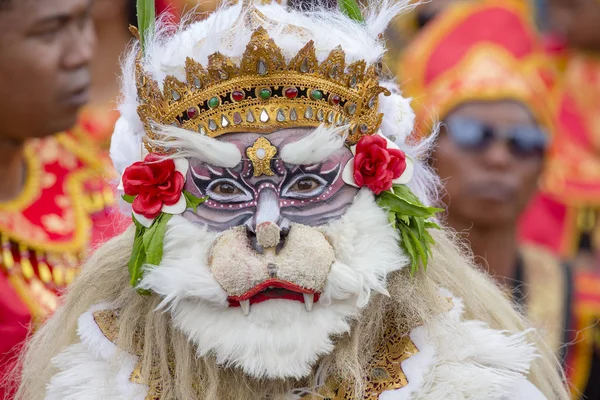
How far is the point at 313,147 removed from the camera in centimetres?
260

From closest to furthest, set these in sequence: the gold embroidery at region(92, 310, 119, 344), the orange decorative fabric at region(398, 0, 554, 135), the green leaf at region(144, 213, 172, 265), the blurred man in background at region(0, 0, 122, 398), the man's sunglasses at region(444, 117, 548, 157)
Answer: the green leaf at region(144, 213, 172, 265) < the gold embroidery at region(92, 310, 119, 344) < the blurred man in background at region(0, 0, 122, 398) < the man's sunglasses at region(444, 117, 548, 157) < the orange decorative fabric at region(398, 0, 554, 135)

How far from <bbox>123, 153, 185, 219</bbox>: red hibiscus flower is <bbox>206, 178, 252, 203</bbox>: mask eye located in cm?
8

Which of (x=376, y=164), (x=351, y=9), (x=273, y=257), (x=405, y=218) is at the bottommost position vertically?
(x=273, y=257)

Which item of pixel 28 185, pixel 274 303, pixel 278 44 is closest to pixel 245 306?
pixel 274 303

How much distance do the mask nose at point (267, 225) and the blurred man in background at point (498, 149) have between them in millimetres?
2204

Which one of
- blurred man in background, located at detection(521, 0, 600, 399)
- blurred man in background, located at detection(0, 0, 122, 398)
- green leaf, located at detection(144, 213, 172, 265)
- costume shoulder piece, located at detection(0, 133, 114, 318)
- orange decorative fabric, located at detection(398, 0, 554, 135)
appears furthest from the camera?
blurred man in background, located at detection(521, 0, 600, 399)

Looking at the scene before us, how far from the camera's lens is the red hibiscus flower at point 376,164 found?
2650mm

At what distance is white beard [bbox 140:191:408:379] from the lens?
2531 mm

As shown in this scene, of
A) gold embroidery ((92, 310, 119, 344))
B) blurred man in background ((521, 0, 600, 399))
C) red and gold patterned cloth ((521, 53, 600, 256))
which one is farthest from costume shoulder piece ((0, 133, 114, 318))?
red and gold patterned cloth ((521, 53, 600, 256))

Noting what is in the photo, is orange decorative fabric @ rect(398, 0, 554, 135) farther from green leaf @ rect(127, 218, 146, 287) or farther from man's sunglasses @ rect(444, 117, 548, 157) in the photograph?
green leaf @ rect(127, 218, 146, 287)

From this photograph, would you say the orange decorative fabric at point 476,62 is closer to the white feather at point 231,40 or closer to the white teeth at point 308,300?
the white feather at point 231,40

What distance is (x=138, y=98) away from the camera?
9.11ft

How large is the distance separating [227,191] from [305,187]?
18 centimetres

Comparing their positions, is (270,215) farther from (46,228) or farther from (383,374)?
(46,228)
